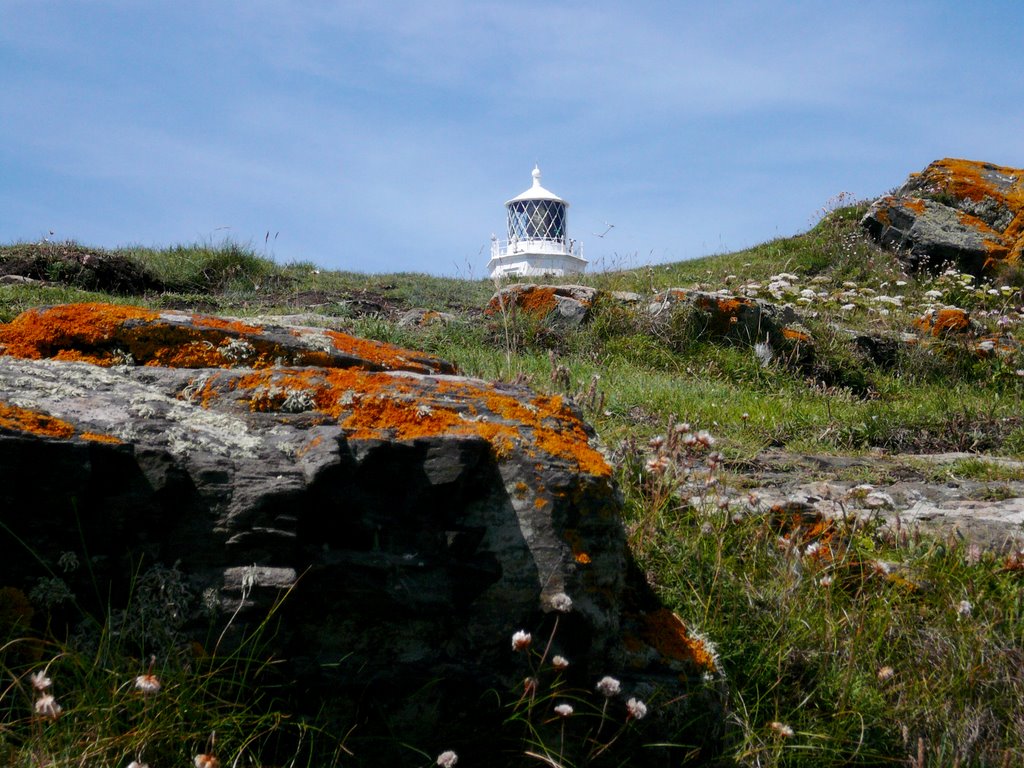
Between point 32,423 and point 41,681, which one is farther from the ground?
point 32,423

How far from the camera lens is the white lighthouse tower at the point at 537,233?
4381 cm

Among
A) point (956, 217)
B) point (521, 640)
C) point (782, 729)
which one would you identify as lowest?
point (782, 729)

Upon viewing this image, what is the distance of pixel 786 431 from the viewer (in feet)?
19.7

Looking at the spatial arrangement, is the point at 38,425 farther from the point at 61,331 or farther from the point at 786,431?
the point at 786,431

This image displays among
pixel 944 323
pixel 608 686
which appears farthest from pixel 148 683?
pixel 944 323

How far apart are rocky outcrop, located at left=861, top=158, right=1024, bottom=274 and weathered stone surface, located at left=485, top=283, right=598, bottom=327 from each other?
27.9ft

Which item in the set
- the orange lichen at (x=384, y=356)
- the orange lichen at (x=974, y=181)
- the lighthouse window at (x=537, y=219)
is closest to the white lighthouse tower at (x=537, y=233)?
the lighthouse window at (x=537, y=219)

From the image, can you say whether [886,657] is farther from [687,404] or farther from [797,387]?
[797,387]

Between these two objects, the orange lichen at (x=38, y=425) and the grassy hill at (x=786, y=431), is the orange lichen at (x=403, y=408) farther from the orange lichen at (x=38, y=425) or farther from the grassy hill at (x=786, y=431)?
the grassy hill at (x=786, y=431)

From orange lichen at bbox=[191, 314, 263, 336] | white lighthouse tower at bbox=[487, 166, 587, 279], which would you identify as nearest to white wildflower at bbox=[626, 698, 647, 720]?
orange lichen at bbox=[191, 314, 263, 336]

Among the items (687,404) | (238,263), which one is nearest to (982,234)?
(687,404)

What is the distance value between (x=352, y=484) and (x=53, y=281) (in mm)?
8886

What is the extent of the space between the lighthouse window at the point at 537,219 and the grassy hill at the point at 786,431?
33.0 m

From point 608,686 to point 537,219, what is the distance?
46783mm
